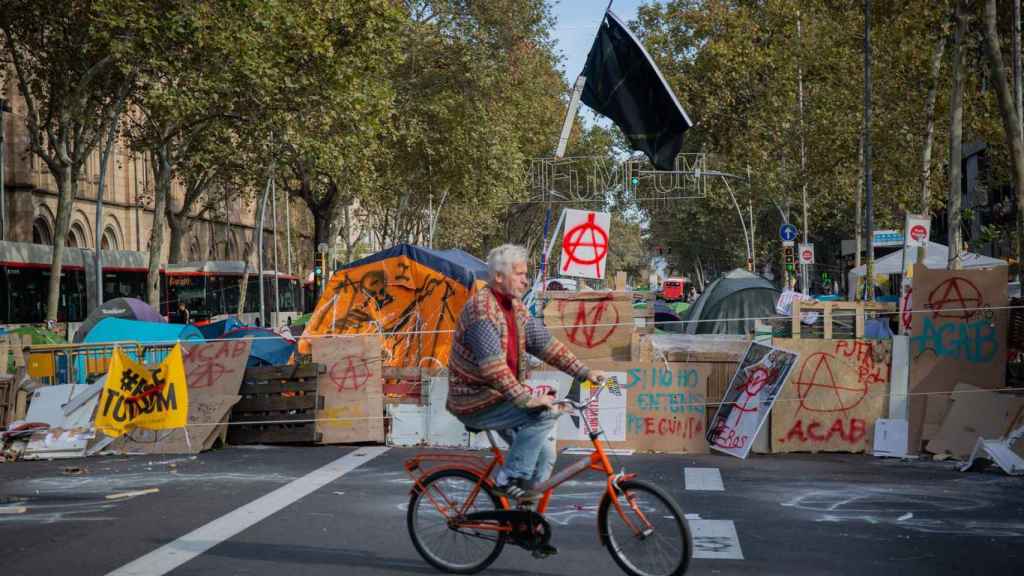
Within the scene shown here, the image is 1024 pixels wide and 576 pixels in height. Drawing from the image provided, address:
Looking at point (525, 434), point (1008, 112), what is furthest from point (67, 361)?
point (1008, 112)

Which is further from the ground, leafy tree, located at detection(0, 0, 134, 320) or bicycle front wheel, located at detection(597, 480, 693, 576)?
leafy tree, located at detection(0, 0, 134, 320)

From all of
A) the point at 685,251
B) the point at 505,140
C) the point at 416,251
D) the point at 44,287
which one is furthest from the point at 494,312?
the point at 685,251

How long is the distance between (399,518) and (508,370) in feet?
9.05

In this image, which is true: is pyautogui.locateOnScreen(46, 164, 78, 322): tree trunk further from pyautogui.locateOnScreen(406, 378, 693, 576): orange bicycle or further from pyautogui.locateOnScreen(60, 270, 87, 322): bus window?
pyautogui.locateOnScreen(406, 378, 693, 576): orange bicycle

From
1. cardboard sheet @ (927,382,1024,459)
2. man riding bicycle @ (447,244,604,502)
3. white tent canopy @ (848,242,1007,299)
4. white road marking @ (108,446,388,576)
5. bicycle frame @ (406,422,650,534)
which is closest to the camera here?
bicycle frame @ (406,422,650,534)

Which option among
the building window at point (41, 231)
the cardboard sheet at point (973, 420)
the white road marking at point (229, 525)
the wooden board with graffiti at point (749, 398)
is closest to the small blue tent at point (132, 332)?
the white road marking at point (229, 525)

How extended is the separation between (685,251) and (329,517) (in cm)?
9478

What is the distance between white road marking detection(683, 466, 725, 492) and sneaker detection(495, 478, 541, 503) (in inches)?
166

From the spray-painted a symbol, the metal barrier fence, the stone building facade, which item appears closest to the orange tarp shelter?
the metal barrier fence

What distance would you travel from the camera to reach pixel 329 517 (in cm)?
957

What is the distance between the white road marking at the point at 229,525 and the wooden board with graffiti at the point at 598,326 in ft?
10.1

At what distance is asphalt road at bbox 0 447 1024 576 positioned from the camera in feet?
25.9

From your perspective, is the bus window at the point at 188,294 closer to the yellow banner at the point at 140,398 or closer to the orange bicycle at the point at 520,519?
the yellow banner at the point at 140,398

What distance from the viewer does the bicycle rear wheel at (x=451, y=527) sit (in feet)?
24.6
